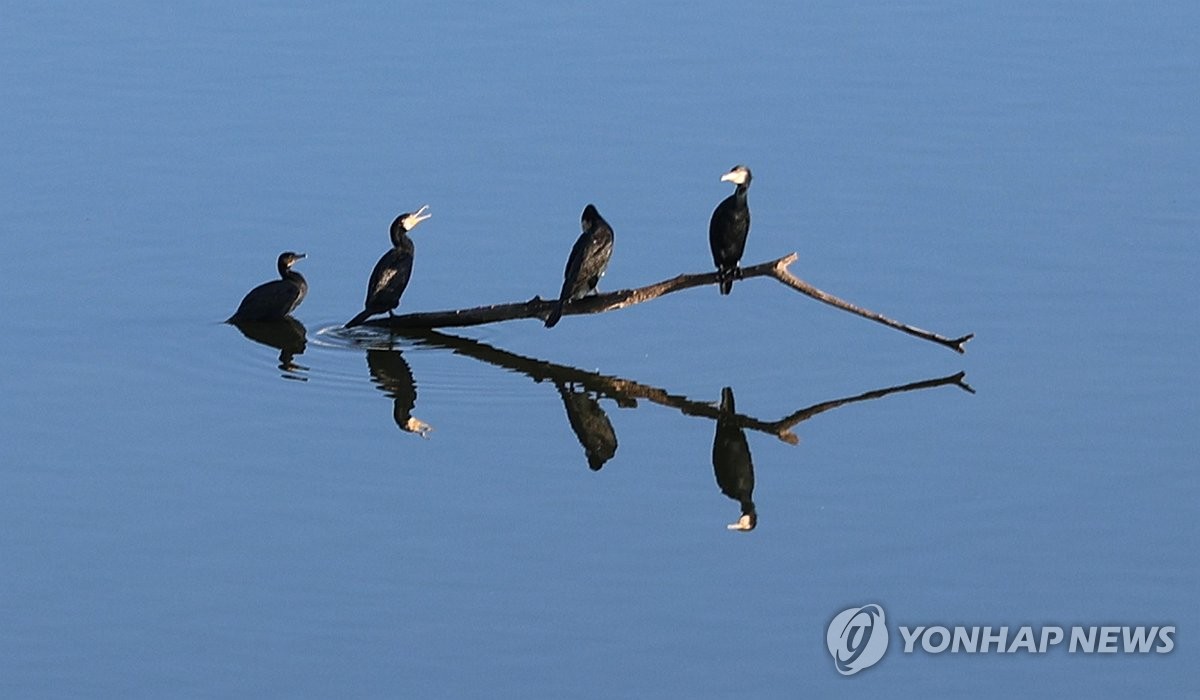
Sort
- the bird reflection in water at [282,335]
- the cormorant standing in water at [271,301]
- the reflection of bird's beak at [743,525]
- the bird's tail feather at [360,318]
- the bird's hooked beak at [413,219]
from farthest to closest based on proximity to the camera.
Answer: the bird's hooked beak at [413,219], the cormorant standing in water at [271,301], the bird's tail feather at [360,318], the bird reflection in water at [282,335], the reflection of bird's beak at [743,525]

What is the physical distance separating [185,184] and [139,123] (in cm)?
133

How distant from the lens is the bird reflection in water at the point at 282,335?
1215 cm

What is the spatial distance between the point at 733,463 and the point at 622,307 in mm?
1760

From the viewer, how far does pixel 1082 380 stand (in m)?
11.0

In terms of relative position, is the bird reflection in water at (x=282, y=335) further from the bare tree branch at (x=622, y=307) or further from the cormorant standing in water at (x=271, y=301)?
the bare tree branch at (x=622, y=307)

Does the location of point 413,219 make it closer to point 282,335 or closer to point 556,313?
point 282,335

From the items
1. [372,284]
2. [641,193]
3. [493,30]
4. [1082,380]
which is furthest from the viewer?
[493,30]

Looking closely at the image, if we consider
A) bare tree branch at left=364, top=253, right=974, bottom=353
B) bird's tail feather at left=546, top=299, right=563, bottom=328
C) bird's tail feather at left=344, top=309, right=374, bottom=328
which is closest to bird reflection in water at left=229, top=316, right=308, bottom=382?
bird's tail feather at left=344, top=309, right=374, bottom=328

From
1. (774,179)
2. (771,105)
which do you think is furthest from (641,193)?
(771,105)

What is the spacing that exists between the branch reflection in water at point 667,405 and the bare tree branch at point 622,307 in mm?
248

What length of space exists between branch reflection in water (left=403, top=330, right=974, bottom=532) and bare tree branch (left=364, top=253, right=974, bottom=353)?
25 centimetres

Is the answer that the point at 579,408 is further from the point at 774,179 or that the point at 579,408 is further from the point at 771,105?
the point at 771,105

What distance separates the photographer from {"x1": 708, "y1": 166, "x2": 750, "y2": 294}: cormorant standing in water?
456 inches

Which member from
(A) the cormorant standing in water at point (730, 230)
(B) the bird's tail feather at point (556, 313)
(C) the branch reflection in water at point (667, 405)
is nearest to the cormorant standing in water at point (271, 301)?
(C) the branch reflection in water at point (667, 405)
